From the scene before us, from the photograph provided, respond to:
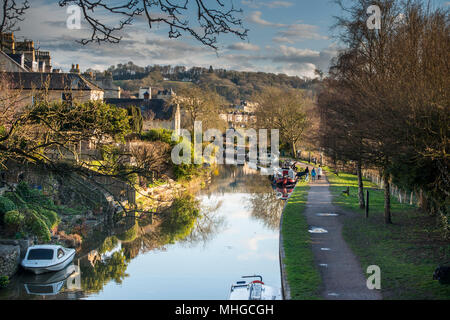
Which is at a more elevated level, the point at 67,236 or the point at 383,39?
the point at 383,39

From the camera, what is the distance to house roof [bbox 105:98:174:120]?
60500 millimetres

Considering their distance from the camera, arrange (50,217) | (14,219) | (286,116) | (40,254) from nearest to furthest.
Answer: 1. (40,254)
2. (14,219)
3. (50,217)
4. (286,116)

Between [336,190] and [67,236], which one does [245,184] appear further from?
[67,236]

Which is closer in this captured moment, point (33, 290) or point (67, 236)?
point (33, 290)

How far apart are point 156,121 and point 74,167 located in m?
54.5

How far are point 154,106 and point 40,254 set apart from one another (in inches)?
1807

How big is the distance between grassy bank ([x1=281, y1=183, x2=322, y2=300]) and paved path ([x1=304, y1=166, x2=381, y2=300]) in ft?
0.71

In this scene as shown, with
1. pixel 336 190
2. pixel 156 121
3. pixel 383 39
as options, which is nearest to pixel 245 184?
pixel 336 190

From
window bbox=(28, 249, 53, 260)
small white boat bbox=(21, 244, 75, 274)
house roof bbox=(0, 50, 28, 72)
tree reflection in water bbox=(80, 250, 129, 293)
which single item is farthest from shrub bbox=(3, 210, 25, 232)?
house roof bbox=(0, 50, 28, 72)

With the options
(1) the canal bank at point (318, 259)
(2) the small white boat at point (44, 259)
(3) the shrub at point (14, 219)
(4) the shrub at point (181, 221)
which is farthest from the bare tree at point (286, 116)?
(2) the small white boat at point (44, 259)

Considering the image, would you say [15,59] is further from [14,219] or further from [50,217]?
[14,219]

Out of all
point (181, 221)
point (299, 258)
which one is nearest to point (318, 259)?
point (299, 258)

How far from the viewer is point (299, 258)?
14.9m
